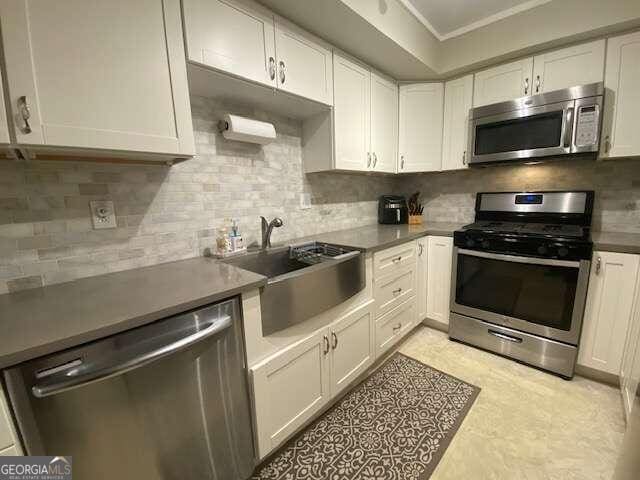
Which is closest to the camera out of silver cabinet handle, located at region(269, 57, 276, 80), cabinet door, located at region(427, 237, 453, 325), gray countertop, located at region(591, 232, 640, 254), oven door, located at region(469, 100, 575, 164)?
silver cabinet handle, located at region(269, 57, 276, 80)

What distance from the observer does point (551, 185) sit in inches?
83.4

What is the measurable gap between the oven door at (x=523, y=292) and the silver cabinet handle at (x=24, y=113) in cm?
237

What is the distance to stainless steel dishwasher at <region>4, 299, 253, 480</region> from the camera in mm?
670

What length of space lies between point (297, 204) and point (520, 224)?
181 cm

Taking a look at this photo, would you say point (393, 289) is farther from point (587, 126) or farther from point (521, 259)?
point (587, 126)

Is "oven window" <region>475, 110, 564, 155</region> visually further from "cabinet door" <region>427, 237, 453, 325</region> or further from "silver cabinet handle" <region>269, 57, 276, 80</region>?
"silver cabinet handle" <region>269, 57, 276, 80</region>

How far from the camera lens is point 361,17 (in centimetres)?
147

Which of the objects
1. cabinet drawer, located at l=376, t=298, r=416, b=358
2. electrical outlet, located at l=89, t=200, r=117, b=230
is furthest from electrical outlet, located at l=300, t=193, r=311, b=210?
electrical outlet, located at l=89, t=200, r=117, b=230

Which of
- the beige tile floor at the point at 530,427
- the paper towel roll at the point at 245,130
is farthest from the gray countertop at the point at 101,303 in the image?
the beige tile floor at the point at 530,427

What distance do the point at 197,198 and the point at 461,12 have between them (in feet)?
7.48

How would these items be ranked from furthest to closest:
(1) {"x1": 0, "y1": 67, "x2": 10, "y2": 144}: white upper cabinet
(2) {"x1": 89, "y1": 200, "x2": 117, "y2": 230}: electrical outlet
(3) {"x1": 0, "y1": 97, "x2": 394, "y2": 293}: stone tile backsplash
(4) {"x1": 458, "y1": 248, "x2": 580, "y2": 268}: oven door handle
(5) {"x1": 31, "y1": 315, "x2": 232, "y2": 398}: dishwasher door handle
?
1. (4) {"x1": 458, "y1": 248, "x2": 580, "y2": 268}: oven door handle
2. (2) {"x1": 89, "y1": 200, "x2": 117, "y2": 230}: electrical outlet
3. (3) {"x1": 0, "y1": 97, "x2": 394, "y2": 293}: stone tile backsplash
4. (1) {"x1": 0, "y1": 67, "x2": 10, "y2": 144}: white upper cabinet
5. (5) {"x1": 31, "y1": 315, "x2": 232, "y2": 398}: dishwasher door handle

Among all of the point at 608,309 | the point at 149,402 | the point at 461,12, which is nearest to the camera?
the point at 149,402

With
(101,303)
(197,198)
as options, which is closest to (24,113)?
(101,303)

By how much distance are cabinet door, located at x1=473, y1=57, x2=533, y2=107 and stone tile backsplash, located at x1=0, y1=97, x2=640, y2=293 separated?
1.94ft
